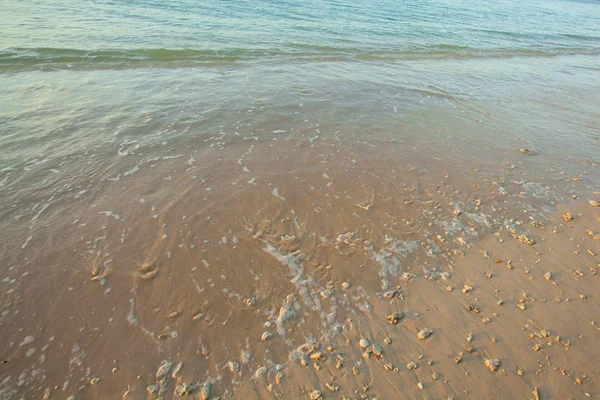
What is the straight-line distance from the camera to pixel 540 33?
81.6 ft

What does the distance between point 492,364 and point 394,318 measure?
1005mm

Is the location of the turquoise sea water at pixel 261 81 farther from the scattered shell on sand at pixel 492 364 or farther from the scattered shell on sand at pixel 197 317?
the scattered shell on sand at pixel 492 364

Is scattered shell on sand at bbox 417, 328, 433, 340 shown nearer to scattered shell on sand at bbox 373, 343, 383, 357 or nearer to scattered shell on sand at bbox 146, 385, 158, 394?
scattered shell on sand at bbox 373, 343, 383, 357

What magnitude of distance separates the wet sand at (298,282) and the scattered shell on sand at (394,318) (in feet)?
0.04

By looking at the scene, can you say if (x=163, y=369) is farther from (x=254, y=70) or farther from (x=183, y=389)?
(x=254, y=70)

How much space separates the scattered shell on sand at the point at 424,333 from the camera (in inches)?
137

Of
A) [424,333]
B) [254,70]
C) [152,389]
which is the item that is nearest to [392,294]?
[424,333]

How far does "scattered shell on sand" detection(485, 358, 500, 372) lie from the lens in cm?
321

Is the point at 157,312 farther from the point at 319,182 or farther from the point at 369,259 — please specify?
the point at 319,182

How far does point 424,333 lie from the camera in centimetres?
352

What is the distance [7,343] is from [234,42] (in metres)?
14.7

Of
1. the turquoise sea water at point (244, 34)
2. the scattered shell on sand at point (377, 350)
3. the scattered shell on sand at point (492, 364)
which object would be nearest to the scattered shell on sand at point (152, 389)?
the scattered shell on sand at point (377, 350)

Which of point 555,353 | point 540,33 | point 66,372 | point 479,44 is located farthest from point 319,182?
point 540,33

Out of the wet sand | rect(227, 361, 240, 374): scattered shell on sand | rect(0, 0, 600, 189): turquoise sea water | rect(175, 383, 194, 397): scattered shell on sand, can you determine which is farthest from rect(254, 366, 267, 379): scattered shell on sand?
rect(0, 0, 600, 189): turquoise sea water
